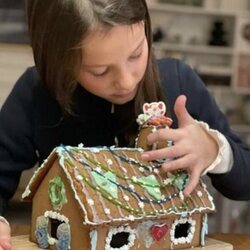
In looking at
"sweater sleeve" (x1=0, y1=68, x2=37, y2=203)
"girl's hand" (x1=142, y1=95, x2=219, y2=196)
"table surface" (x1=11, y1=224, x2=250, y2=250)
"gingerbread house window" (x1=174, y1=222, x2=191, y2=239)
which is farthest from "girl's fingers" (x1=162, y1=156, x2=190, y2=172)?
"sweater sleeve" (x1=0, y1=68, x2=37, y2=203)

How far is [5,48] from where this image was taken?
10.2 feet

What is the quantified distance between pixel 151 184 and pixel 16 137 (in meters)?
0.32

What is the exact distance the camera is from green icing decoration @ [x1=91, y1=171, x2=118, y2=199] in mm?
811

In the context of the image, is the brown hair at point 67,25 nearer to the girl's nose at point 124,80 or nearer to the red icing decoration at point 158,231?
the girl's nose at point 124,80

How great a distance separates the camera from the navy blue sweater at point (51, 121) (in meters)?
1.08

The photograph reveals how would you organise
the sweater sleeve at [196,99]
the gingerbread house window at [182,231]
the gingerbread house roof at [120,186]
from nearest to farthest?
the gingerbread house roof at [120,186]
the gingerbread house window at [182,231]
the sweater sleeve at [196,99]

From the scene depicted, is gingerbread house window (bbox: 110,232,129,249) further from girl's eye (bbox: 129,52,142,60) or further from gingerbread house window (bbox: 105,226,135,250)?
girl's eye (bbox: 129,52,142,60)

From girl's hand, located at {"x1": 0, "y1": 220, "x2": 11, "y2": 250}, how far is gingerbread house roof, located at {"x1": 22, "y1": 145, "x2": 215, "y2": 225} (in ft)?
0.19

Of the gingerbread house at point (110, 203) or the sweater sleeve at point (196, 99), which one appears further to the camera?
the sweater sleeve at point (196, 99)

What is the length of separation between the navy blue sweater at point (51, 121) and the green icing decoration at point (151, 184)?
0.73 feet

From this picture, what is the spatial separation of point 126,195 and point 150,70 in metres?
0.27

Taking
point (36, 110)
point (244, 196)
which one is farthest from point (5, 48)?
point (244, 196)

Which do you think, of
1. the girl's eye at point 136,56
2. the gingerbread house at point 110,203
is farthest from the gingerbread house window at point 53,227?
the girl's eye at point 136,56

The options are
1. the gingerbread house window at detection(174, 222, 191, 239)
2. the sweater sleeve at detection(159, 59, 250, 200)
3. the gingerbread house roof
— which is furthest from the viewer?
the sweater sleeve at detection(159, 59, 250, 200)
